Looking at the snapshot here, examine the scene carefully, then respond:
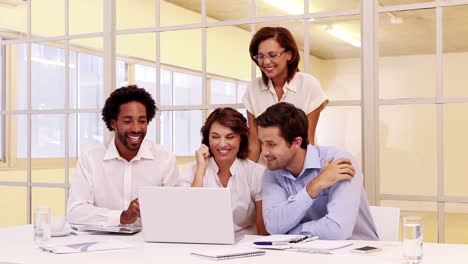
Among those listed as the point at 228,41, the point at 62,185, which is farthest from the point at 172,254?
the point at 228,41

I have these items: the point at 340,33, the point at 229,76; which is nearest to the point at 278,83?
the point at 229,76

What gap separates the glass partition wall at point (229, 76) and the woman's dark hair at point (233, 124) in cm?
68

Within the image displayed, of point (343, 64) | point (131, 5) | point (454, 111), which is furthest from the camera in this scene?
point (343, 64)

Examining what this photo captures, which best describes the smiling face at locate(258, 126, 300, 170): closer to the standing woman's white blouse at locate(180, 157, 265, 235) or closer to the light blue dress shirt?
the light blue dress shirt

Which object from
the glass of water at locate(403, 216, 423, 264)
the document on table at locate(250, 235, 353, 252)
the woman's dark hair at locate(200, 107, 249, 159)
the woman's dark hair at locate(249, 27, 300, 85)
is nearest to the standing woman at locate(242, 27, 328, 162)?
the woman's dark hair at locate(249, 27, 300, 85)

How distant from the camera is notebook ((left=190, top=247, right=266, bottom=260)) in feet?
6.37

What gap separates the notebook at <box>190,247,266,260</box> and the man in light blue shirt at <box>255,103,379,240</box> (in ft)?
1.52

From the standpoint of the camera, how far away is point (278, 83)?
321 centimetres

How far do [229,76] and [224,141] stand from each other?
2.00 meters

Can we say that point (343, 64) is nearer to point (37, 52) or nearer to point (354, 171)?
point (37, 52)

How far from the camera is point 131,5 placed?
4.53 m

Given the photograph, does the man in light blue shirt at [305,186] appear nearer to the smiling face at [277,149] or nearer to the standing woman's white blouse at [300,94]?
the smiling face at [277,149]

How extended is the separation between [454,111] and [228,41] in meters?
1.85

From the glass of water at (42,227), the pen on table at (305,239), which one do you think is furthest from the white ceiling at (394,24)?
the glass of water at (42,227)
